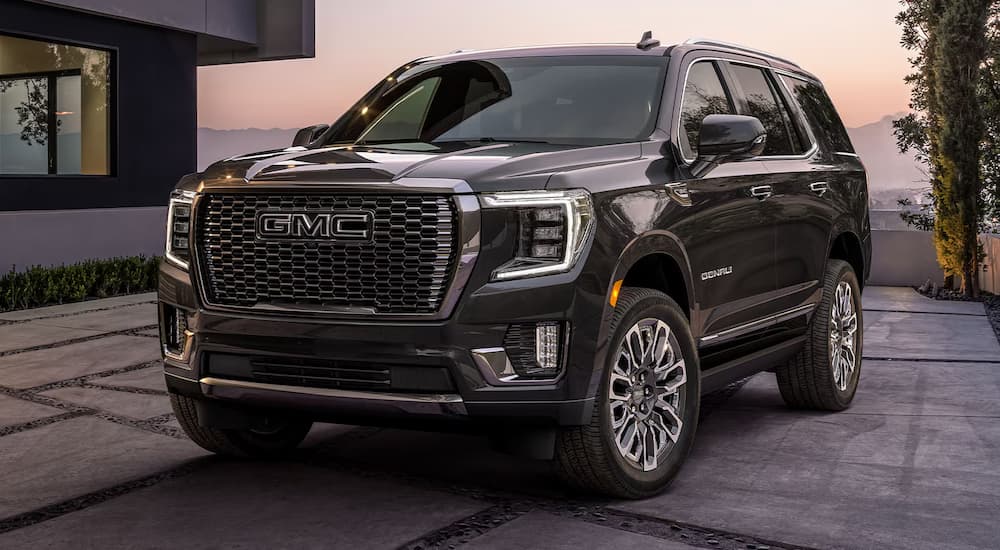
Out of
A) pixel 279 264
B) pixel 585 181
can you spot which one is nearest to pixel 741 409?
pixel 585 181

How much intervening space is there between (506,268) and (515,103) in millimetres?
1720

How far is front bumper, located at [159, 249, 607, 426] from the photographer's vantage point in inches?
178

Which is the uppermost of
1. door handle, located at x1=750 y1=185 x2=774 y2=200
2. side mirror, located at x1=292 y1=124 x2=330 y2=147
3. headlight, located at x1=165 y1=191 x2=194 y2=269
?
side mirror, located at x1=292 y1=124 x2=330 y2=147

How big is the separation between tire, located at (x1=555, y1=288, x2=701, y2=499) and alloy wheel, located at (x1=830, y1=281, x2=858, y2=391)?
2.19m

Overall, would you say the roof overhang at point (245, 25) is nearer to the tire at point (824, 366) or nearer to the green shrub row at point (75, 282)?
the green shrub row at point (75, 282)

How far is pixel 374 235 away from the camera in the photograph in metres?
4.64

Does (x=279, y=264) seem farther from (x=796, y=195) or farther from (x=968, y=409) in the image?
(x=968, y=409)

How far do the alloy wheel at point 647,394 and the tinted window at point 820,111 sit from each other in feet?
9.00

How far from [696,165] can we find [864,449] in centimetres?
182

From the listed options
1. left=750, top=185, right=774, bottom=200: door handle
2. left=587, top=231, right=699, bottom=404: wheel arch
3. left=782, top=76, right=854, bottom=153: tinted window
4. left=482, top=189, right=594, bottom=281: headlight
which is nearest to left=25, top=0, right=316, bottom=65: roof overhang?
left=782, top=76, right=854, bottom=153: tinted window

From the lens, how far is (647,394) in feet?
Answer: 17.0

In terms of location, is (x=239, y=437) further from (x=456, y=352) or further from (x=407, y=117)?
(x=407, y=117)

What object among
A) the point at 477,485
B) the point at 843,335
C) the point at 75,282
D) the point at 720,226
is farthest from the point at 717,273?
the point at 75,282

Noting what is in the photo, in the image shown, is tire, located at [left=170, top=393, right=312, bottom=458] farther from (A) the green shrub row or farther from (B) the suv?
(A) the green shrub row
